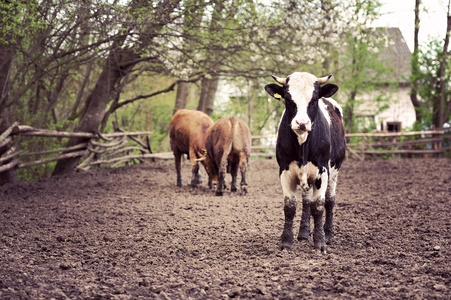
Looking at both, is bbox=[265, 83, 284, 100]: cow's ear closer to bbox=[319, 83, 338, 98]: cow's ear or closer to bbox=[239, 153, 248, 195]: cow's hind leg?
bbox=[319, 83, 338, 98]: cow's ear

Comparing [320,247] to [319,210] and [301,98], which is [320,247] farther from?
[301,98]

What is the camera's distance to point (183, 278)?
4020mm

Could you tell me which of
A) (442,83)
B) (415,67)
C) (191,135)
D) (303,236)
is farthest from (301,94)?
(415,67)

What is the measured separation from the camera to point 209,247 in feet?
16.7

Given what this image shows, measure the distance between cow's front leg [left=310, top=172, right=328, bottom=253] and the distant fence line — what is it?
6.73 meters

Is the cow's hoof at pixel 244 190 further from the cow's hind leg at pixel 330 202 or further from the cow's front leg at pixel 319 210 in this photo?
the cow's front leg at pixel 319 210

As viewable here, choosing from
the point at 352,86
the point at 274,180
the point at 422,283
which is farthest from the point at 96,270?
the point at 352,86

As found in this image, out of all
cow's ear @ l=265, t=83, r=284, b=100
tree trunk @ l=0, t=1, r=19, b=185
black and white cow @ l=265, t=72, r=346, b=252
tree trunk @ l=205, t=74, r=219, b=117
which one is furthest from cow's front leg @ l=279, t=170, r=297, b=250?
tree trunk @ l=205, t=74, r=219, b=117

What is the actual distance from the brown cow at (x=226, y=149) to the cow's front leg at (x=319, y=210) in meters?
3.80

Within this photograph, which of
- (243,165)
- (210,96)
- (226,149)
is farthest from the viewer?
(210,96)

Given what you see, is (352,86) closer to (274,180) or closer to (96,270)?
(274,180)

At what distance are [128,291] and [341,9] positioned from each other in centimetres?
864

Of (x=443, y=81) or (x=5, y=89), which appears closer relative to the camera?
(x=5, y=89)

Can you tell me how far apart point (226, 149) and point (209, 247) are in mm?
3692
